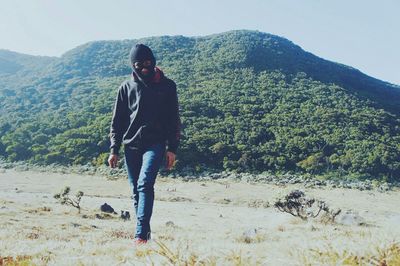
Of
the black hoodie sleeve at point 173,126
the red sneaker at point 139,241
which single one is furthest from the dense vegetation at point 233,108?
the red sneaker at point 139,241

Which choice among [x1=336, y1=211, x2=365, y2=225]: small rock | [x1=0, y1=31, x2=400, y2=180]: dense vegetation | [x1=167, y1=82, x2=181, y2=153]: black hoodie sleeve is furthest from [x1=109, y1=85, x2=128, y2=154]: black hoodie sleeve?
[x1=0, y1=31, x2=400, y2=180]: dense vegetation

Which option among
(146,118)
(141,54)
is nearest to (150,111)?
(146,118)

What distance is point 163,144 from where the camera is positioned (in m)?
5.89

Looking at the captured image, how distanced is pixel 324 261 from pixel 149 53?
3.81 m

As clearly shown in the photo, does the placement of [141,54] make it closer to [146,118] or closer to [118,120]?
[146,118]

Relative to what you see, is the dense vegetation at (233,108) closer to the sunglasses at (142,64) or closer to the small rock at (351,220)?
the small rock at (351,220)

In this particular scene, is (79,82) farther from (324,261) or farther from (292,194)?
(324,261)

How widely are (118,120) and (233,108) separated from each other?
68.9 meters

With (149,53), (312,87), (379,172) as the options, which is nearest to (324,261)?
(149,53)

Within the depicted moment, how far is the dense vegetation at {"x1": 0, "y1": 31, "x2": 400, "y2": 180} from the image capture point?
5650 centimetres

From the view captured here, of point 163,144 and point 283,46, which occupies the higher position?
point 283,46

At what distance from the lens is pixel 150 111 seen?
591 centimetres

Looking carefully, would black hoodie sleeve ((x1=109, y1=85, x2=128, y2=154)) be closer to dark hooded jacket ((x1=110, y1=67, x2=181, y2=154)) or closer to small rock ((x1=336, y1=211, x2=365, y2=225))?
dark hooded jacket ((x1=110, y1=67, x2=181, y2=154))

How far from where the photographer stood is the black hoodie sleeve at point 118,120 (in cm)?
621
